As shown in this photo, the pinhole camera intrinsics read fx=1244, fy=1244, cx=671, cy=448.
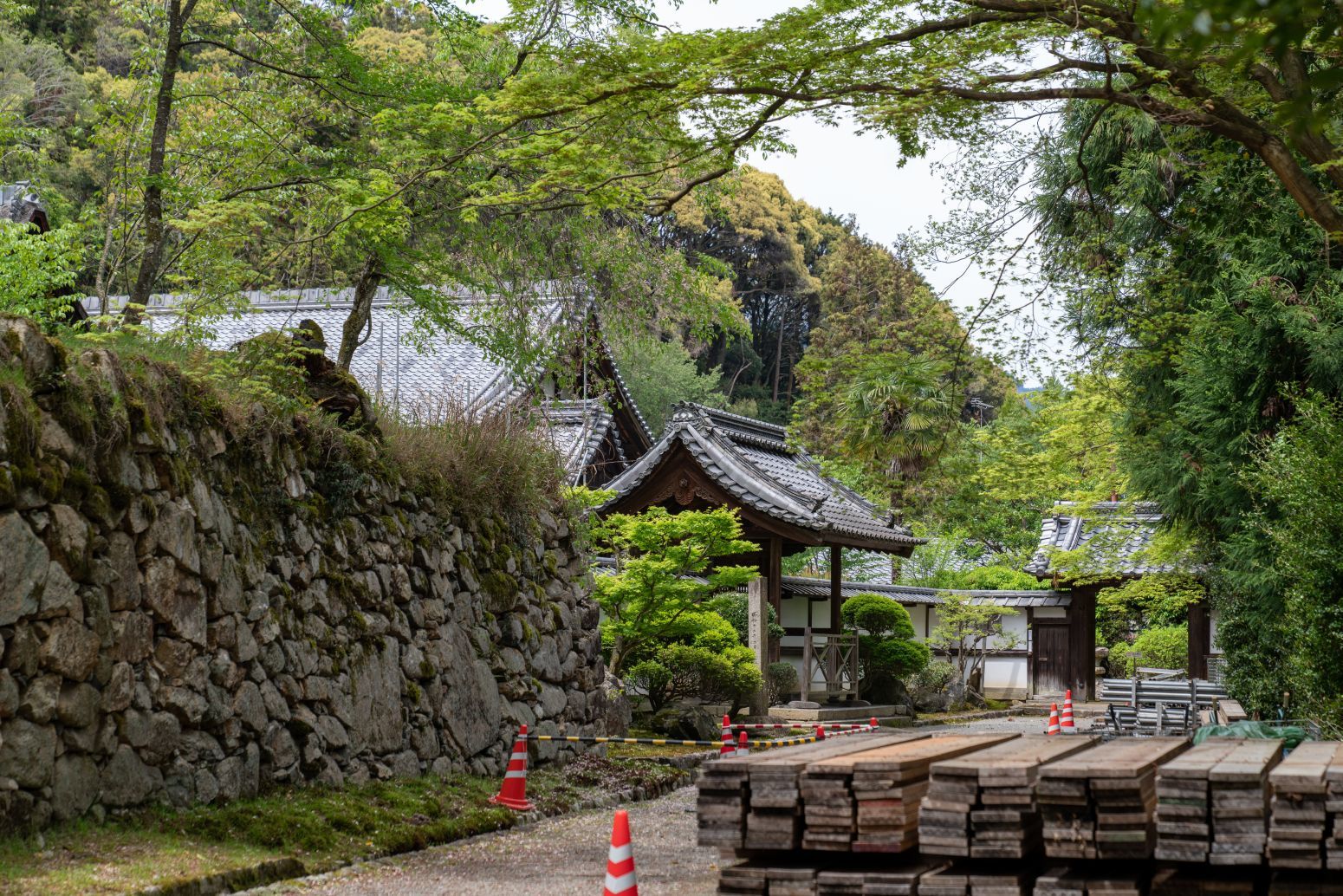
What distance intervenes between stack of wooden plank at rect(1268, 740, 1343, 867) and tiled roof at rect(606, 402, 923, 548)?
1549cm

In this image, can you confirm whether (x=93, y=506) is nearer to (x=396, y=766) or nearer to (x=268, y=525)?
(x=268, y=525)

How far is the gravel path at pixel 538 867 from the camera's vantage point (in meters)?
7.48

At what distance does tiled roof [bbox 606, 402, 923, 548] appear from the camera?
67.8 ft

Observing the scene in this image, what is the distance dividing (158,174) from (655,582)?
804 centimetres

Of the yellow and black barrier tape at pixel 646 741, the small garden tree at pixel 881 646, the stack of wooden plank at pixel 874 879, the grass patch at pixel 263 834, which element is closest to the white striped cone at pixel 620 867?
the stack of wooden plank at pixel 874 879

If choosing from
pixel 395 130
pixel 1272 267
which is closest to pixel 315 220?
pixel 395 130

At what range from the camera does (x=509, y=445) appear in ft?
41.9

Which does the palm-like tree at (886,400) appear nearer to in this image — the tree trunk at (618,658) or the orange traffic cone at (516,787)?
the orange traffic cone at (516,787)

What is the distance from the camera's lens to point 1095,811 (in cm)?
425

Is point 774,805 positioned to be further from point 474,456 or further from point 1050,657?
point 1050,657

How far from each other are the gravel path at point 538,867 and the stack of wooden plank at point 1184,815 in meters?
3.67

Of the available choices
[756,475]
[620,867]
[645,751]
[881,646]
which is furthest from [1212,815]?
[881,646]

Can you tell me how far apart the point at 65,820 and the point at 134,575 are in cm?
146

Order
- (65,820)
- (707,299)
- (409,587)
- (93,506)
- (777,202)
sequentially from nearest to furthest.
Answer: (65,820) → (93,506) → (409,587) → (707,299) → (777,202)
